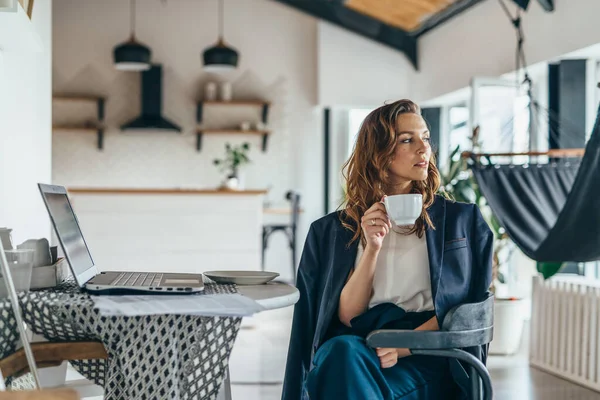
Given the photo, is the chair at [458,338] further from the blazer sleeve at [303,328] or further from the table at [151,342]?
the blazer sleeve at [303,328]

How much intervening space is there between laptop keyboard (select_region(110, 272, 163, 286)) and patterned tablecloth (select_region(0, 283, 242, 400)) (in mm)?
124

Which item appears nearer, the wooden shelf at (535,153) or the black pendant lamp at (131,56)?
the wooden shelf at (535,153)

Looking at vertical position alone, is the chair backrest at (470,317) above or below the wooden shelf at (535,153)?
below

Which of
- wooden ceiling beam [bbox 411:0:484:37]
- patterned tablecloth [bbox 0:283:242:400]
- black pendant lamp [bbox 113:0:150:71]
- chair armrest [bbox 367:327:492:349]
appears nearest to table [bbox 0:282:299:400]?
patterned tablecloth [bbox 0:283:242:400]

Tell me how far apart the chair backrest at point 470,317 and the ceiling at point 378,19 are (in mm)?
6233

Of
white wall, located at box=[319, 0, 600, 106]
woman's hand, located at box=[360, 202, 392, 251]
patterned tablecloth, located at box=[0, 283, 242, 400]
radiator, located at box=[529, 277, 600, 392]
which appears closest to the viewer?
patterned tablecloth, located at box=[0, 283, 242, 400]

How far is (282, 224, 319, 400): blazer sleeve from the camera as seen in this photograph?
203cm

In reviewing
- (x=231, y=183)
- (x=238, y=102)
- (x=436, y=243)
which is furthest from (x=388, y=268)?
(x=238, y=102)

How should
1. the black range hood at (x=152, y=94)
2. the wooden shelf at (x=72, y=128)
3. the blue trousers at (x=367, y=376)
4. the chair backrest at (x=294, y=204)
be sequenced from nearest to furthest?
the blue trousers at (x=367, y=376) → the chair backrest at (x=294, y=204) → the wooden shelf at (x=72, y=128) → the black range hood at (x=152, y=94)

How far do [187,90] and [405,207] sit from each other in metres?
7.18

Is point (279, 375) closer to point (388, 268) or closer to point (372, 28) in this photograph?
point (388, 268)

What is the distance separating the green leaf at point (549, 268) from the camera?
415 centimetres

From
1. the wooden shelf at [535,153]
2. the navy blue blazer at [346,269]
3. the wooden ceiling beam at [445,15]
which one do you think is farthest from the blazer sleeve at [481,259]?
the wooden ceiling beam at [445,15]

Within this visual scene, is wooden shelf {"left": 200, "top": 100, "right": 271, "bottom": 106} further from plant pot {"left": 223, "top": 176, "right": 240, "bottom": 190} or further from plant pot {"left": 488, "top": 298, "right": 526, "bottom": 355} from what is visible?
plant pot {"left": 488, "top": 298, "right": 526, "bottom": 355}
